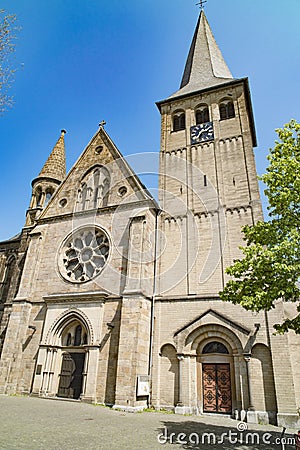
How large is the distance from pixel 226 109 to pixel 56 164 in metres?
13.5

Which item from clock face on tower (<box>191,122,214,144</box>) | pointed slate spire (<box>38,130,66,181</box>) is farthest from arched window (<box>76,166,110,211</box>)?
clock face on tower (<box>191,122,214,144</box>)

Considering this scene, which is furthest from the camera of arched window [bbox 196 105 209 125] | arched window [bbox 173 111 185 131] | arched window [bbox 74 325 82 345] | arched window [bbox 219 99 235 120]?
arched window [bbox 173 111 185 131]

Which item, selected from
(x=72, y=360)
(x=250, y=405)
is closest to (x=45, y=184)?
(x=72, y=360)

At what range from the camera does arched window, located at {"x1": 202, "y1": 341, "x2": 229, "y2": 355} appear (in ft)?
46.5

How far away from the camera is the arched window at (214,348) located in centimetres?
1416

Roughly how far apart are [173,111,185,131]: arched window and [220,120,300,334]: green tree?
13101 millimetres

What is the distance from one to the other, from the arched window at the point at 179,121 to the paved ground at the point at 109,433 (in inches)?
696

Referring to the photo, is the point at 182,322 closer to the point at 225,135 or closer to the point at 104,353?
the point at 104,353

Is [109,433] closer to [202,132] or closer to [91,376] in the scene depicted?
[91,376]

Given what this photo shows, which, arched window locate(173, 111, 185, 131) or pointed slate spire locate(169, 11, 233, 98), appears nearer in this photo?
arched window locate(173, 111, 185, 131)

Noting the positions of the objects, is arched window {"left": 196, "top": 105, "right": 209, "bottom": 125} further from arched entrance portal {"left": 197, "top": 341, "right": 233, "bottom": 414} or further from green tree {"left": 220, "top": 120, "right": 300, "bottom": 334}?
arched entrance portal {"left": 197, "top": 341, "right": 233, "bottom": 414}

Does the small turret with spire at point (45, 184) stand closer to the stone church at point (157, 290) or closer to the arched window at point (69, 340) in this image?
the stone church at point (157, 290)

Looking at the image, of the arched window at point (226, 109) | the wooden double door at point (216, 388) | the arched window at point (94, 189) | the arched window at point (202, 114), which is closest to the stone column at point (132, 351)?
the wooden double door at point (216, 388)

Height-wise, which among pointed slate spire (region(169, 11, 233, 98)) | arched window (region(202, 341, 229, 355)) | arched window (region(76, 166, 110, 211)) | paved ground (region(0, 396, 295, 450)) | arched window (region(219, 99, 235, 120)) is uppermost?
pointed slate spire (region(169, 11, 233, 98))
